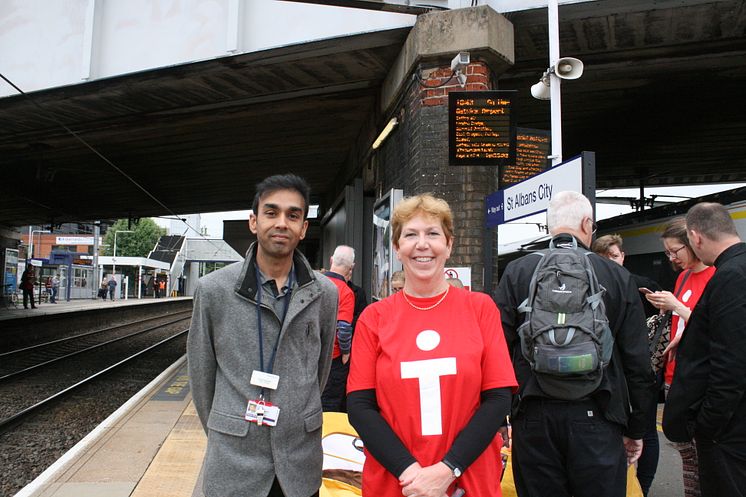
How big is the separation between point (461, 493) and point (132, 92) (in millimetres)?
9147

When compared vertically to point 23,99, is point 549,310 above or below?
below

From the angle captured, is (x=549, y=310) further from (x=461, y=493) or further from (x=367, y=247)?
(x=367, y=247)

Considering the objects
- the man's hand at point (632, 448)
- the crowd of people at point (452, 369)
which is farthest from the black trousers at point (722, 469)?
the man's hand at point (632, 448)

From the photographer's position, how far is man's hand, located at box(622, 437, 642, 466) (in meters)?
2.59

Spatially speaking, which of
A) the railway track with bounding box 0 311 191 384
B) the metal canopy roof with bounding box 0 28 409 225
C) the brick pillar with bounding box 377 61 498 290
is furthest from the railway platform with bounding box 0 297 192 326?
the brick pillar with bounding box 377 61 498 290

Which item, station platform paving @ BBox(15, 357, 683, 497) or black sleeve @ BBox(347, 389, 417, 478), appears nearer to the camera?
black sleeve @ BBox(347, 389, 417, 478)

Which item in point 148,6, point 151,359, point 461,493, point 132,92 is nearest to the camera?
point 461,493

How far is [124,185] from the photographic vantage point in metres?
18.6

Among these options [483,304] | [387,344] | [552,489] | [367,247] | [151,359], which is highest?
[367,247]

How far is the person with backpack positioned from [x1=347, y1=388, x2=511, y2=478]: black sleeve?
0.42 metres

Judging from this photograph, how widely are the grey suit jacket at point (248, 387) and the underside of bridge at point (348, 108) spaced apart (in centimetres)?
556

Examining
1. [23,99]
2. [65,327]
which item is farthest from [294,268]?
[65,327]

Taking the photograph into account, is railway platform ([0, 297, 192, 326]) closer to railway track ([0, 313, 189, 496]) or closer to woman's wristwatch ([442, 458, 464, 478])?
railway track ([0, 313, 189, 496])

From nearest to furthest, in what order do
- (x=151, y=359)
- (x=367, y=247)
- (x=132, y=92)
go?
(x=132, y=92)
(x=367, y=247)
(x=151, y=359)
